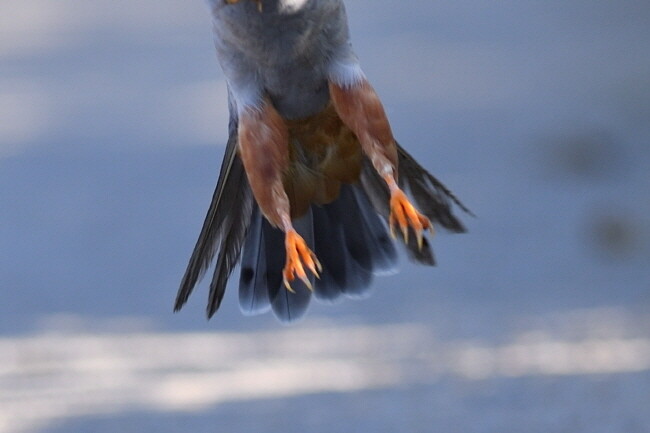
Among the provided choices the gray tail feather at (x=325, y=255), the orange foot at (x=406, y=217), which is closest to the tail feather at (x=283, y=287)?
the gray tail feather at (x=325, y=255)

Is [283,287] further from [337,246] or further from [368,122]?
[368,122]

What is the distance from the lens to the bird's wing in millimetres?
4699

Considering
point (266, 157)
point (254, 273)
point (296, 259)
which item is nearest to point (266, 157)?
point (266, 157)

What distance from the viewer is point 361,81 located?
15.1 ft

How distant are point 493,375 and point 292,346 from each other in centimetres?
109

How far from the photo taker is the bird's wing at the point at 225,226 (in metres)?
4.70

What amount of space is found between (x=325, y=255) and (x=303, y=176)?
0.32 metres

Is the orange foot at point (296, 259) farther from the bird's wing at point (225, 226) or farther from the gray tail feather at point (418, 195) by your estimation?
the gray tail feather at point (418, 195)

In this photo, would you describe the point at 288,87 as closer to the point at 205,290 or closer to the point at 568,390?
the point at 568,390

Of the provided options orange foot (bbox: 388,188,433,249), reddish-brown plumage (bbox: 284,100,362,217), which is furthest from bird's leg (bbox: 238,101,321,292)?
orange foot (bbox: 388,188,433,249)

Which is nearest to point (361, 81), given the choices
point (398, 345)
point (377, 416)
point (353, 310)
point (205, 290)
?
point (377, 416)

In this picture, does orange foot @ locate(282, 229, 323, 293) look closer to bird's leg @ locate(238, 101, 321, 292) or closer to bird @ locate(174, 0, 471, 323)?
bird @ locate(174, 0, 471, 323)

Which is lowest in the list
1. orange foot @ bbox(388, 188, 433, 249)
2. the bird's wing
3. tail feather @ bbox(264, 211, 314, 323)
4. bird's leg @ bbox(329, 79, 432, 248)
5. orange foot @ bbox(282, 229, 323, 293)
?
tail feather @ bbox(264, 211, 314, 323)

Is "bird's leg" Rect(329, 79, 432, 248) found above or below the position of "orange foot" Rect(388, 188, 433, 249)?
above
